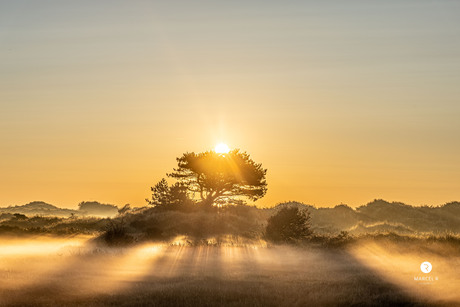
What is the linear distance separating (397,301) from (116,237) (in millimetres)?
26223

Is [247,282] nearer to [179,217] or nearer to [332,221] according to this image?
[179,217]

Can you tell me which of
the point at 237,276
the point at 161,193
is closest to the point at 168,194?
the point at 161,193

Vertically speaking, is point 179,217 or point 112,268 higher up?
point 179,217

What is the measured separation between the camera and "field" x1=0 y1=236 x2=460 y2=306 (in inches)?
Result: 723

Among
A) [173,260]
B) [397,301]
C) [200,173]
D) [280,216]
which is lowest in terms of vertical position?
[397,301]

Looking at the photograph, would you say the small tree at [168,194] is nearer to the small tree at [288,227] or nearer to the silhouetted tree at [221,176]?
the silhouetted tree at [221,176]

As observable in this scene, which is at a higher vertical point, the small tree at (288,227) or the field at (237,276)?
the small tree at (288,227)

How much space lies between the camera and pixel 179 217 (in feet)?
191

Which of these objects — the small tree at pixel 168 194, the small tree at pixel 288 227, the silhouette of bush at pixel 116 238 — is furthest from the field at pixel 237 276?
the small tree at pixel 168 194

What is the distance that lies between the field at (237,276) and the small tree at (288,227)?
7.26m

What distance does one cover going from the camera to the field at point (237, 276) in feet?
60.2

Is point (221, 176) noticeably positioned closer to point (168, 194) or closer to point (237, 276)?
point (168, 194)

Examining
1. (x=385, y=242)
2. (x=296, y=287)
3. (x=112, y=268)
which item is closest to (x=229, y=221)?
(x=385, y=242)

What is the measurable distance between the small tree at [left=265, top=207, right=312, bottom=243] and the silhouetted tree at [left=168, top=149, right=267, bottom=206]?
28.7 m
